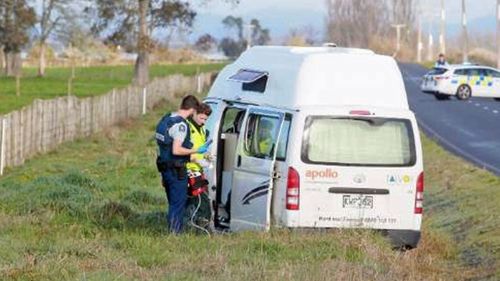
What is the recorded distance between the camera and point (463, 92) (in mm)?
48531

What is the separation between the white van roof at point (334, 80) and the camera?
41.8ft

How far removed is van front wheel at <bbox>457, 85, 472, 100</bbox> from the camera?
48375 millimetres

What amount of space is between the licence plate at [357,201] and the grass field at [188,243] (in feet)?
1.03

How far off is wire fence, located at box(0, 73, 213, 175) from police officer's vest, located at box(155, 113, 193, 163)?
1065cm

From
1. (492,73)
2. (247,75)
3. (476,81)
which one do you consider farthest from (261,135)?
(492,73)

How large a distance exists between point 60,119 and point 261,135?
1726 cm

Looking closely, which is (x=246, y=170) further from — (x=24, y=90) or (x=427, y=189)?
(x=24, y=90)

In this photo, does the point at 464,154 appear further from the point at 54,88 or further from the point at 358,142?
the point at 54,88

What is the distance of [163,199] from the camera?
17.0m

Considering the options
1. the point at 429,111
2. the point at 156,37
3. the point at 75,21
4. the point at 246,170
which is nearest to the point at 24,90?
the point at 156,37

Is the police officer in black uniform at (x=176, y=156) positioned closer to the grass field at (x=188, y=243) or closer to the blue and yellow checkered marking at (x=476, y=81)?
the grass field at (x=188, y=243)

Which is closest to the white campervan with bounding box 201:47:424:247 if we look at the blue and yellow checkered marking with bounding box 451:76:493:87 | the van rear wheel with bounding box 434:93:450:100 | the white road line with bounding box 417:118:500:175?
the white road line with bounding box 417:118:500:175

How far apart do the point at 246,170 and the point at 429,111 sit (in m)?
30.3

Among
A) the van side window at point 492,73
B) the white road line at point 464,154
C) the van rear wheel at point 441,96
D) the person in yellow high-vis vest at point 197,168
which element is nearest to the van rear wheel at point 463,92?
the van rear wheel at point 441,96
